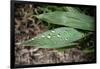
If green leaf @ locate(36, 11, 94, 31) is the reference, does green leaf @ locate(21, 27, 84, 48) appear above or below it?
below

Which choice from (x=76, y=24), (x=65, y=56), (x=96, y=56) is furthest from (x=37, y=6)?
(x=96, y=56)

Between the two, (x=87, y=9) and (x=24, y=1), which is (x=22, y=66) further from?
(x=87, y=9)

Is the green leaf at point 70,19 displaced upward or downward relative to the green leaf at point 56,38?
upward

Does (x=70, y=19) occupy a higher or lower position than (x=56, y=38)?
higher
